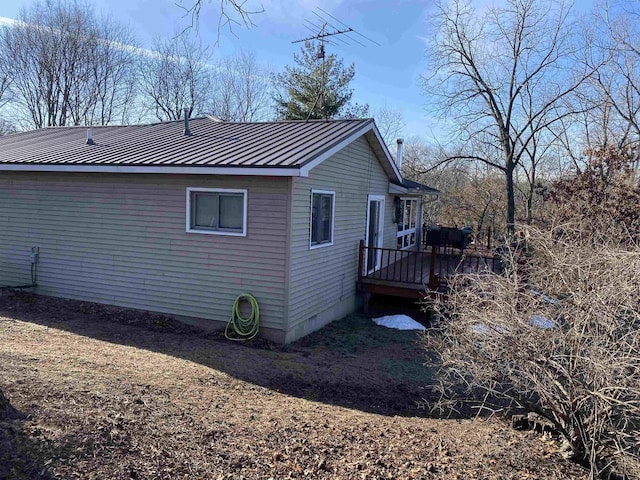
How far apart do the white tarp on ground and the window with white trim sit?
16.7 ft

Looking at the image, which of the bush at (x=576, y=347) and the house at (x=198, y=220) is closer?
the bush at (x=576, y=347)

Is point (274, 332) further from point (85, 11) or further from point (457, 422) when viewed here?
point (85, 11)

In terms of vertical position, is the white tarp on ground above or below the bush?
below

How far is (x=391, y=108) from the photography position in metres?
35.0

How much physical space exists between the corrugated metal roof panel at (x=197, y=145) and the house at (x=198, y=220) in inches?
1.6

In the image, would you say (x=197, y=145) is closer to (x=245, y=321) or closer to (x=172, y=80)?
(x=245, y=321)

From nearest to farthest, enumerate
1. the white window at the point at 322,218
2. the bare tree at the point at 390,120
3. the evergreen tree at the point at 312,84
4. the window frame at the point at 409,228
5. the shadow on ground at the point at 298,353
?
the shadow on ground at the point at 298,353 < the white window at the point at 322,218 < the window frame at the point at 409,228 < the evergreen tree at the point at 312,84 < the bare tree at the point at 390,120

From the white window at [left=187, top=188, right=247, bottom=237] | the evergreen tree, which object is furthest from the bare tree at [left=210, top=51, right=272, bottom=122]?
the white window at [left=187, top=188, right=247, bottom=237]

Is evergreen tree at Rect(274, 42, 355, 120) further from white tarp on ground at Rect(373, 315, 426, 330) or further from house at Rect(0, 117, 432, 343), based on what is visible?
white tarp on ground at Rect(373, 315, 426, 330)

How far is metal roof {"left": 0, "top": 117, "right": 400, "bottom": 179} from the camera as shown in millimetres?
7496

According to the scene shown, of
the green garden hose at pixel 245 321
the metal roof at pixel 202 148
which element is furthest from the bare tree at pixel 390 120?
the green garden hose at pixel 245 321

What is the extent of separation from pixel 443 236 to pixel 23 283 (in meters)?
11.4

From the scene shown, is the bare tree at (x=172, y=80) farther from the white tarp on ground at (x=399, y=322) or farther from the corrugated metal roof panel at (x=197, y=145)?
the white tarp on ground at (x=399, y=322)

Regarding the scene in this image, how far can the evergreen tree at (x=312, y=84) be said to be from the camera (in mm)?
26344
